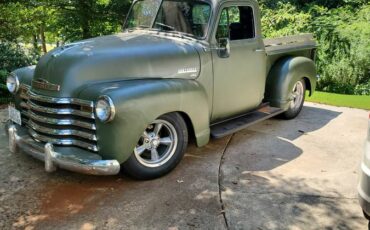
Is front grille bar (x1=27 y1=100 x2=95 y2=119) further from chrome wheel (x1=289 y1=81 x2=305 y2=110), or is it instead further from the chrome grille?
chrome wheel (x1=289 y1=81 x2=305 y2=110)

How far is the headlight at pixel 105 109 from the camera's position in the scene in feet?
11.6

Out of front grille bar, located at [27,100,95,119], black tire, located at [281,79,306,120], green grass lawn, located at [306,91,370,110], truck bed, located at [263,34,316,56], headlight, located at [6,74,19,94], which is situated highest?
truck bed, located at [263,34,316,56]

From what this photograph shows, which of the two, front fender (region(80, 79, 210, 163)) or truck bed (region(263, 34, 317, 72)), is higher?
truck bed (region(263, 34, 317, 72))

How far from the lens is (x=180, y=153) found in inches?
171

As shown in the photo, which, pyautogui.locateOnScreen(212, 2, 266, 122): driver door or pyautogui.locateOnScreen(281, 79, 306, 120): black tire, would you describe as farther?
pyautogui.locateOnScreen(281, 79, 306, 120): black tire

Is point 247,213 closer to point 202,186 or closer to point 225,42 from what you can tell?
point 202,186

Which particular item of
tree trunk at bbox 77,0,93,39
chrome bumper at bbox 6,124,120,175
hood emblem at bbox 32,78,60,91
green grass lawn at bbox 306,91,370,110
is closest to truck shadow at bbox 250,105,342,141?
green grass lawn at bbox 306,91,370,110

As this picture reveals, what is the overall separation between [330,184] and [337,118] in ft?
9.19

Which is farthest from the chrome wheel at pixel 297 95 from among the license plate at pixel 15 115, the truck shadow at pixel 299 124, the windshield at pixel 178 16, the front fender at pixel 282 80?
the license plate at pixel 15 115

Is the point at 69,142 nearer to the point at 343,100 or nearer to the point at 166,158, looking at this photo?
the point at 166,158

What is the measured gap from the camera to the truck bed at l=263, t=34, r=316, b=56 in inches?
236

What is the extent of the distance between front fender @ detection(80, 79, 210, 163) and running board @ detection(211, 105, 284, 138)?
0.88 meters

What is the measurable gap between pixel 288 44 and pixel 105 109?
13.0 feet

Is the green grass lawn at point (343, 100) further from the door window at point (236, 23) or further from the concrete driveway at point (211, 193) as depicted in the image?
the door window at point (236, 23)
